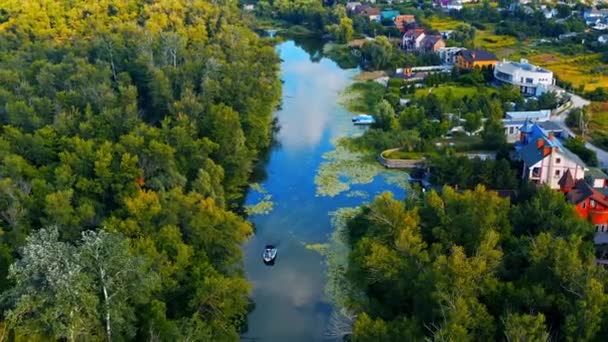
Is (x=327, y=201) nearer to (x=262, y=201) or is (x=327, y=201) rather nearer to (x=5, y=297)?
(x=262, y=201)

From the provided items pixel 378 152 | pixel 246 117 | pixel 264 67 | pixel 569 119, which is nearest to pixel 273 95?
pixel 264 67

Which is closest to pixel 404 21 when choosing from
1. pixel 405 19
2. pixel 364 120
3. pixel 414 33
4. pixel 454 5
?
pixel 405 19

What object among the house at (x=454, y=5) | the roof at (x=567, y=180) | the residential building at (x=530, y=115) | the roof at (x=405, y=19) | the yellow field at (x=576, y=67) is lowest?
the yellow field at (x=576, y=67)

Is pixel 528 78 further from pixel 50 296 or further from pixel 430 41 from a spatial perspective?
pixel 50 296

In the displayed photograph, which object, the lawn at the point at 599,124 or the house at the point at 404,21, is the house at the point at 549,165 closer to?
the lawn at the point at 599,124

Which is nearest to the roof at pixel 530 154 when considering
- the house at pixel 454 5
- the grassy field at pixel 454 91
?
the grassy field at pixel 454 91

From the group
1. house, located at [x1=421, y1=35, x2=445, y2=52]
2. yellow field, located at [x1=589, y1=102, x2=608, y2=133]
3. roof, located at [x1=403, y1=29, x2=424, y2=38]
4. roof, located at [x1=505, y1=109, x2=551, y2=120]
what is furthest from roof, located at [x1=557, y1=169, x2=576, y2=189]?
roof, located at [x1=403, y1=29, x2=424, y2=38]
